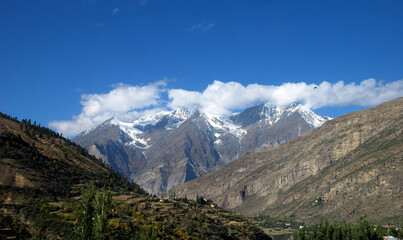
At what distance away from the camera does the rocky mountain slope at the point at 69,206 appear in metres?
91.8

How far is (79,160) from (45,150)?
22.7m

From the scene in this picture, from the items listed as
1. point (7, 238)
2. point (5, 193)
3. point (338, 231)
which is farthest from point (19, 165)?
point (338, 231)

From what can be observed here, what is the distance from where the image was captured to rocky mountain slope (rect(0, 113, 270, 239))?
91.8 m

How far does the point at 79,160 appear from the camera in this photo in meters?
191

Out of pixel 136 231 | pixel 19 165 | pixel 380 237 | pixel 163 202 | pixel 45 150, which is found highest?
pixel 45 150

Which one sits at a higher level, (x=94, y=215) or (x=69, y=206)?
(x=69, y=206)

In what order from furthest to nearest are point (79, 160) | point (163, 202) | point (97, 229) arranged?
point (79, 160) < point (163, 202) < point (97, 229)

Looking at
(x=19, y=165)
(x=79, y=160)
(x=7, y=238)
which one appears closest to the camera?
(x=7, y=238)

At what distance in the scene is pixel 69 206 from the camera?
11675 centimetres

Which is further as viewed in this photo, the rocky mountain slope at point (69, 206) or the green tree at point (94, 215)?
the rocky mountain slope at point (69, 206)

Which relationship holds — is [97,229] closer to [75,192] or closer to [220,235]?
[220,235]

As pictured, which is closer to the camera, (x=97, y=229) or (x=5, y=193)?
(x=97, y=229)

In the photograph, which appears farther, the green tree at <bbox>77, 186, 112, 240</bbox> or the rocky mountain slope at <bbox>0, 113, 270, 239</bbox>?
the rocky mountain slope at <bbox>0, 113, 270, 239</bbox>

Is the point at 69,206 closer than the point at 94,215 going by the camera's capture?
No
